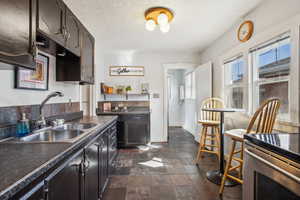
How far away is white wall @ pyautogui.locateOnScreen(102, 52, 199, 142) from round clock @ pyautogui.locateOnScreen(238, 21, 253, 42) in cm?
192

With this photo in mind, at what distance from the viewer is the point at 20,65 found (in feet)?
3.00

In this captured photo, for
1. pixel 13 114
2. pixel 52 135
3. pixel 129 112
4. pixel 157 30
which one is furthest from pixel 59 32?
pixel 129 112

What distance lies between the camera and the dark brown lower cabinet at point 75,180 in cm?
70

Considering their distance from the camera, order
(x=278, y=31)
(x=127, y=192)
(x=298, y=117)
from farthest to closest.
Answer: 1. (x=127, y=192)
2. (x=278, y=31)
3. (x=298, y=117)

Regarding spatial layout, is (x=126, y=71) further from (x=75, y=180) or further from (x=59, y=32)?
(x=75, y=180)

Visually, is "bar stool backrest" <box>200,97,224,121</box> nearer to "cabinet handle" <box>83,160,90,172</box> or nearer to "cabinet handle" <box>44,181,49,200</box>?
"cabinet handle" <box>83,160,90,172</box>

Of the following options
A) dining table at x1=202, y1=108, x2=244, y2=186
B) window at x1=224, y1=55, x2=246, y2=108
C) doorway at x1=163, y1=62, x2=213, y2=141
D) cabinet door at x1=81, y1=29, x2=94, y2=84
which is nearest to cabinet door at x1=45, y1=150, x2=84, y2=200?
cabinet door at x1=81, y1=29, x2=94, y2=84

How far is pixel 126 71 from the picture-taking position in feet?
13.9

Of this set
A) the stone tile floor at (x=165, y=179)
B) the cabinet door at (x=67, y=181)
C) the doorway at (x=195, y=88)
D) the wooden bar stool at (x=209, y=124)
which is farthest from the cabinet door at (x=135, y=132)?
the cabinet door at (x=67, y=181)

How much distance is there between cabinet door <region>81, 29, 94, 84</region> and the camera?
6.57 ft

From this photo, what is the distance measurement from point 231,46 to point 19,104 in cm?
304

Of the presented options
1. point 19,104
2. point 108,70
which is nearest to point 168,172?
point 19,104

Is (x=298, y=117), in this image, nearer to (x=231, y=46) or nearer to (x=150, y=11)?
(x=231, y=46)

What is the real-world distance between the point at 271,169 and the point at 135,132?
3.02m
